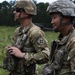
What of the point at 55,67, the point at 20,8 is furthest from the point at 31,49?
the point at 55,67

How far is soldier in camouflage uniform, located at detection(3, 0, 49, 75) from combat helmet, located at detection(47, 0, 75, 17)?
127 centimetres

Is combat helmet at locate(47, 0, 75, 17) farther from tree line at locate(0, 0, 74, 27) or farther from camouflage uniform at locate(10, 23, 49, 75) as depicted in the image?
tree line at locate(0, 0, 74, 27)

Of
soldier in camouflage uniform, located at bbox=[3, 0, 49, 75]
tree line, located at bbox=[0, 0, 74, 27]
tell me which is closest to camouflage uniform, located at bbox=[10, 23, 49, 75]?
soldier in camouflage uniform, located at bbox=[3, 0, 49, 75]

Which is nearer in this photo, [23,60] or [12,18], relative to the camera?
[23,60]

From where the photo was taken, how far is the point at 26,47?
628cm

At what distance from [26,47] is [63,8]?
152 centimetres

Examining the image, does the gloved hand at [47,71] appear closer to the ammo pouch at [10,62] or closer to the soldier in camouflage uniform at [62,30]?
the soldier in camouflage uniform at [62,30]

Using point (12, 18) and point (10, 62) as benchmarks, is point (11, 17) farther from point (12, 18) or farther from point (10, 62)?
point (10, 62)

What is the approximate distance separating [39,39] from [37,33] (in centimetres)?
10

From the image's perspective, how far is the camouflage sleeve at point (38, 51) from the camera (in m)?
6.16

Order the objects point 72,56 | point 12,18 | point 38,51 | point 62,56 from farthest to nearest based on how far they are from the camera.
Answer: point 12,18
point 38,51
point 62,56
point 72,56

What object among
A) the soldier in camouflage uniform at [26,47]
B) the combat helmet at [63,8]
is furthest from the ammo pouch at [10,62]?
the combat helmet at [63,8]

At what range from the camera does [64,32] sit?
16.3ft

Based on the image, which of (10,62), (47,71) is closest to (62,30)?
(47,71)
